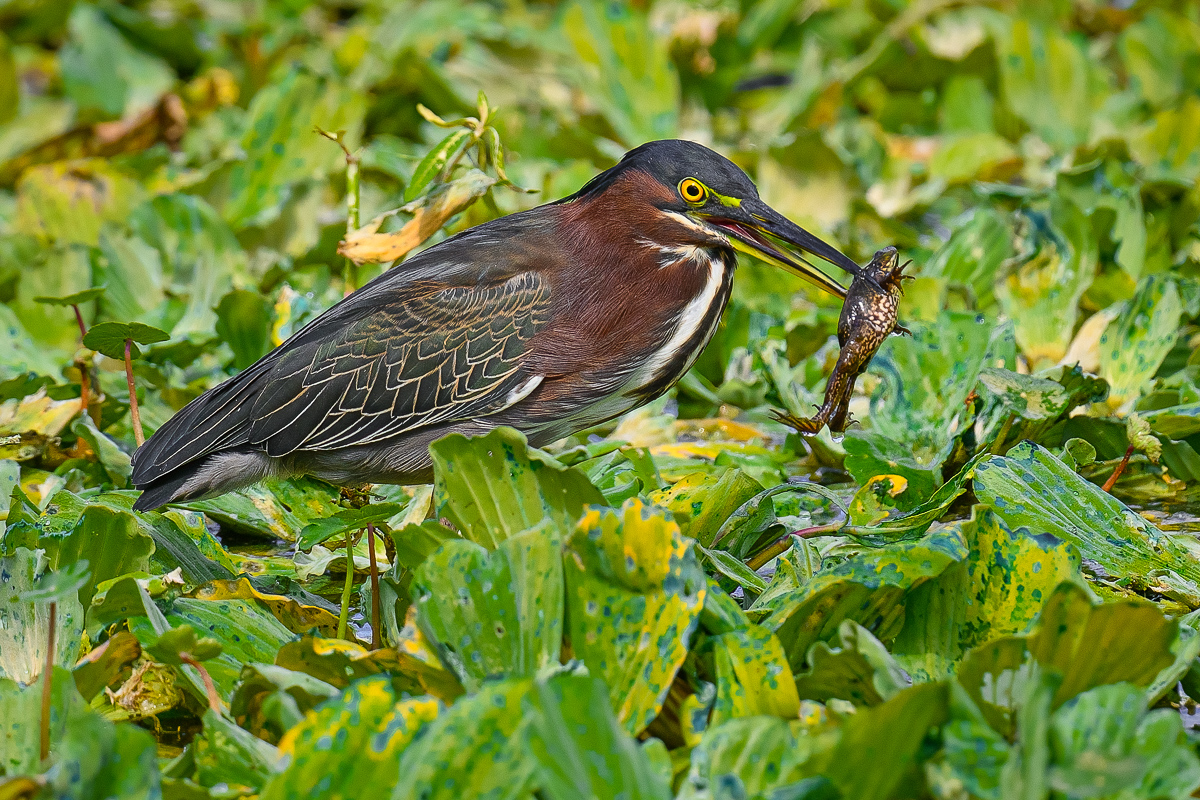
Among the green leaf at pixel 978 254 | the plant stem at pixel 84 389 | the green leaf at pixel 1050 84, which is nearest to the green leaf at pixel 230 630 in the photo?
the plant stem at pixel 84 389

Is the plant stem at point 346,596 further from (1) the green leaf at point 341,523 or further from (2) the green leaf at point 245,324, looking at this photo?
(2) the green leaf at point 245,324

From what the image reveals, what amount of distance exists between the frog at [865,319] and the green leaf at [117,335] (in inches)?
56.6

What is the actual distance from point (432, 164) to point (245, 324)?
85cm

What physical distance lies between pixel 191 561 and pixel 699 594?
1227mm

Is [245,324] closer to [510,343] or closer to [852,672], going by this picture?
[510,343]

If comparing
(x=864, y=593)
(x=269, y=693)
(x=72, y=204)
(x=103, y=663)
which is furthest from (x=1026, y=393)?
(x=72, y=204)

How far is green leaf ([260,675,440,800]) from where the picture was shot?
1693 millimetres

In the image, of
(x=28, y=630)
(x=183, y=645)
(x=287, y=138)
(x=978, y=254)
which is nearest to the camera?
(x=183, y=645)

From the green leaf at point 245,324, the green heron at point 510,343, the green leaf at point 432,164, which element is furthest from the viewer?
the green leaf at point 245,324

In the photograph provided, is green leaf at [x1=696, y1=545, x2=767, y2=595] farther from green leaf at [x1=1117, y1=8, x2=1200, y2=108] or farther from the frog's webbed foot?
green leaf at [x1=1117, y1=8, x2=1200, y2=108]

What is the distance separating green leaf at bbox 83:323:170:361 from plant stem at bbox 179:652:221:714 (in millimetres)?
998

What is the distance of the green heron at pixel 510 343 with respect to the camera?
3.01m

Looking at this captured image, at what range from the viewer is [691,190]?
9.98 ft

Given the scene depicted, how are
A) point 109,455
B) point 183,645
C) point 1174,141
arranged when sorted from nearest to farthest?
point 183,645, point 109,455, point 1174,141
